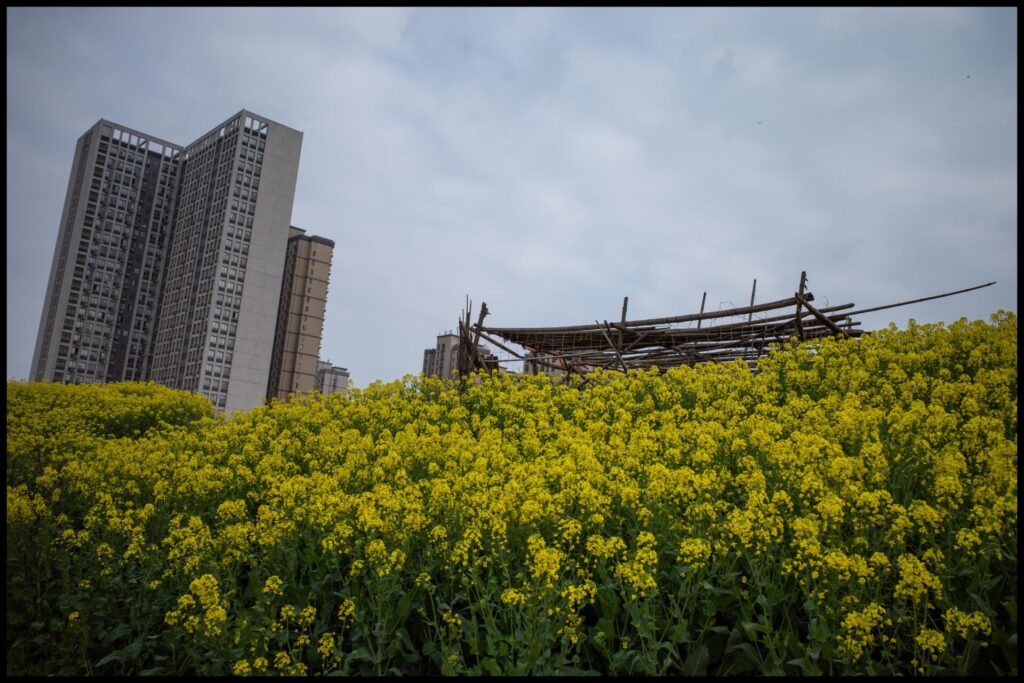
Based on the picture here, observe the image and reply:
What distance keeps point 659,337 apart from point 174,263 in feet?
238

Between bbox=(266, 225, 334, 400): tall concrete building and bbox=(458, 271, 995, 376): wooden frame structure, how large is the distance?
57.4m

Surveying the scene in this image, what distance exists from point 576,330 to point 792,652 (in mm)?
12052

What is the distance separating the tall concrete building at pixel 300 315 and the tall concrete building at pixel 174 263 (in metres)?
3.36

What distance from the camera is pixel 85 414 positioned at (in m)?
10.2

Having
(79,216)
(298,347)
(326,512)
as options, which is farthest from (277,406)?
(79,216)

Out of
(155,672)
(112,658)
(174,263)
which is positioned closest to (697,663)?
(155,672)

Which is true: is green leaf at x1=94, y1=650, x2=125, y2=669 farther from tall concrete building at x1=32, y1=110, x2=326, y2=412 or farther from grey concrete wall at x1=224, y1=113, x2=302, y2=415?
tall concrete building at x1=32, y1=110, x2=326, y2=412

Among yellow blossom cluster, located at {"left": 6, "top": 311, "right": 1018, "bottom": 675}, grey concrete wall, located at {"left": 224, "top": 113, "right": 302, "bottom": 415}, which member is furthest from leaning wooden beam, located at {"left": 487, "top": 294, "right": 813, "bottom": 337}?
grey concrete wall, located at {"left": 224, "top": 113, "right": 302, "bottom": 415}

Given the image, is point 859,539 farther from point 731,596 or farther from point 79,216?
point 79,216

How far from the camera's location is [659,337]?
14297 mm

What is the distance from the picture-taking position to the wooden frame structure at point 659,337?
1220 centimetres

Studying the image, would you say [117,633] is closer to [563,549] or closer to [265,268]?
[563,549]

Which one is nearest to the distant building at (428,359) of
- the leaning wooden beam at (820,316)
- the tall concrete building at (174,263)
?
the tall concrete building at (174,263)

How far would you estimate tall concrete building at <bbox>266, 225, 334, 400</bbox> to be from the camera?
69.9 metres
